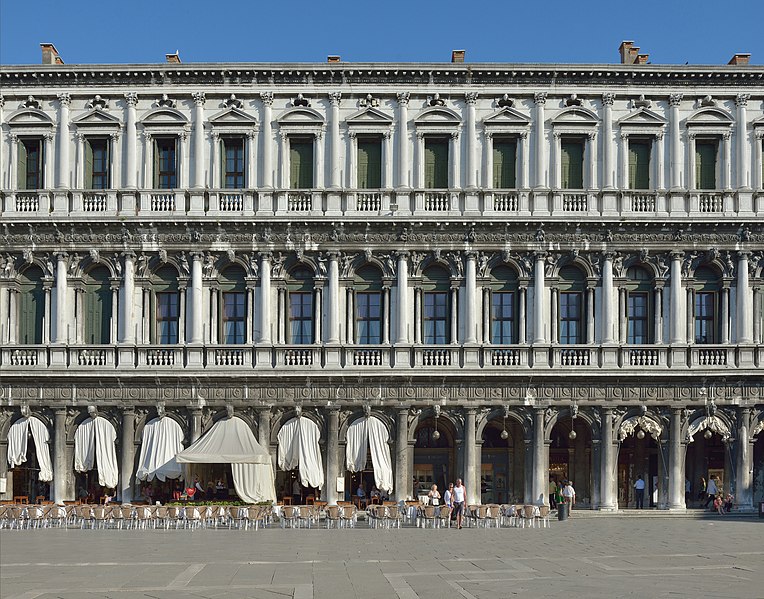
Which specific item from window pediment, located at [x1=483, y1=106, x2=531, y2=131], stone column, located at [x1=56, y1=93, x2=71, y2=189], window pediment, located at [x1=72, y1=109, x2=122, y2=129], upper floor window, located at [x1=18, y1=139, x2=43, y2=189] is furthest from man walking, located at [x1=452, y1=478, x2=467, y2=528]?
upper floor window, located at [x1=18, y1=139, x2=43, y2=189]

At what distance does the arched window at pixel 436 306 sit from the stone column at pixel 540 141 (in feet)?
14.9

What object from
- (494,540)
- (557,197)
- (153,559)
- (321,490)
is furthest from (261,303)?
(153,559)

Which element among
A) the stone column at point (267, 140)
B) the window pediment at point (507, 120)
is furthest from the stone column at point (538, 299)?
the stone column at point (267, 140)

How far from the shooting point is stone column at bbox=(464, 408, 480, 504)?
1666 inches

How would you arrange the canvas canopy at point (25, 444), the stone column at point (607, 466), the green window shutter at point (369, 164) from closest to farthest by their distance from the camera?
1. the stone column at point (607, 466)
2. the canvas canopy at point (25, 444)
3. the green window shutter at point (369, 164)

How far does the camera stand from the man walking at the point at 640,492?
4316 cm

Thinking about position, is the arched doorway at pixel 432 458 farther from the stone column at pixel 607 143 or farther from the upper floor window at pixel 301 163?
the stone column at pixel 607 143

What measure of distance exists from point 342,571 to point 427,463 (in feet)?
68.6

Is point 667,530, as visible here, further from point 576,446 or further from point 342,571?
point 342,571

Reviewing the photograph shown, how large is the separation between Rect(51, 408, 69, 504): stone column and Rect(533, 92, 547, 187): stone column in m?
18.1

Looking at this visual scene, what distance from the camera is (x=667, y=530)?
35.5 metres

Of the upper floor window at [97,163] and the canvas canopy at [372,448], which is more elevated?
the upper floor window at [97,163]

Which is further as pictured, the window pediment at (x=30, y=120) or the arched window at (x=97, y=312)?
the window pediment at (x=30, y=120)

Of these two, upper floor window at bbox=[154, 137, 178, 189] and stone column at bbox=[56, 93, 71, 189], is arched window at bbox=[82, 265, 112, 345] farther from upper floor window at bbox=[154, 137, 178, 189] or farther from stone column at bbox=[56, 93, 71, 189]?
upper floor window at bbox=[154, 137, 178, 189]
